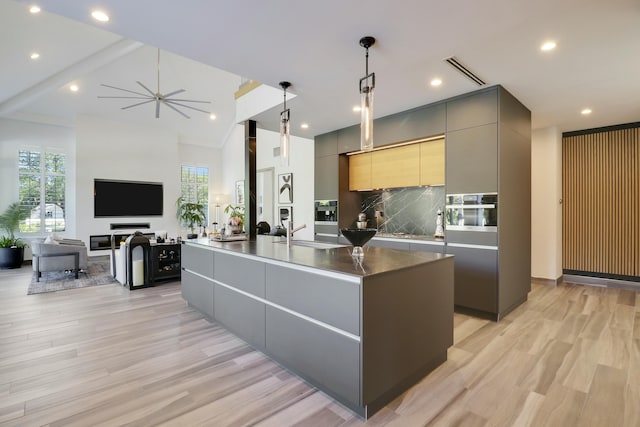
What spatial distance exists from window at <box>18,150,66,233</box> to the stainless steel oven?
6840 millimetres

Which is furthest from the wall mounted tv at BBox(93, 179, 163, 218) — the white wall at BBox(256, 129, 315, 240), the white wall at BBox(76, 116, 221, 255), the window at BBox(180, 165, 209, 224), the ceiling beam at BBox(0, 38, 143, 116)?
the white wall at BBox(256, 129, 315, 240)

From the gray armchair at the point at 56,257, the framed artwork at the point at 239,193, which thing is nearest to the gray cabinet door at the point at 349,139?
the gray armchair at the point at 56,257

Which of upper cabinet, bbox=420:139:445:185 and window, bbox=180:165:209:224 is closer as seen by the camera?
upper cabinet, bbox=420:139:445:185

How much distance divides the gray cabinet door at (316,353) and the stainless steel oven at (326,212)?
2.98 meters

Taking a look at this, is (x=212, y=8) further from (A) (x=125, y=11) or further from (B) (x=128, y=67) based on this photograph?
(B) (x=128, y=67)

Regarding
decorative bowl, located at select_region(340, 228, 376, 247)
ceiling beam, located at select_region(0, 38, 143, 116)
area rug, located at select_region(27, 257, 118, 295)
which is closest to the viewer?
decorative bowl, located at select_region(340, 228, 376, 247)

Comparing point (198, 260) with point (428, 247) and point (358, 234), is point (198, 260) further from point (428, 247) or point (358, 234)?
point (428, 247)

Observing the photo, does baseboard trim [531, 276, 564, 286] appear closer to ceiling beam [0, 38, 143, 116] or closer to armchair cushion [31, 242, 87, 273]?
armchair cushion [31, 242, 87, 273]

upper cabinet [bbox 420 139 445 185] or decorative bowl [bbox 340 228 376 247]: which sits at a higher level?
upper cabinet [bbox 420 139 445 185]

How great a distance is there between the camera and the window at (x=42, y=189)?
711 centimetres

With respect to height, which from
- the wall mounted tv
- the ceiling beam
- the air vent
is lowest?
the wall mounted tv

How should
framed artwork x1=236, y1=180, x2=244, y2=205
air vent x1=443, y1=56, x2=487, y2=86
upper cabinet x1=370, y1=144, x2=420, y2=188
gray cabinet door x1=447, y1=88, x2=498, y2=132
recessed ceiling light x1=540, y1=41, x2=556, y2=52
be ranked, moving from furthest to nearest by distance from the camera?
framed artwork x1=236, y1=180, x2=244, y2=205 → upper cabinet x1=370, y1=144, x2=420, y2=188 → gray cabinet door x1=447, y1=88, x2=498, y2=132 → air vent x1=443, y1=56, x2=487, y2=86 → recessed ceiling light x1=540, y1=41, x2=556, y2=52

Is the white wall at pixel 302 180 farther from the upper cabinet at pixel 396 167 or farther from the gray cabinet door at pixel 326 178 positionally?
the upper cabinet at pixel 396 167

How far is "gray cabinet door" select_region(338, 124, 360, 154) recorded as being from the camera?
15.6 feet
